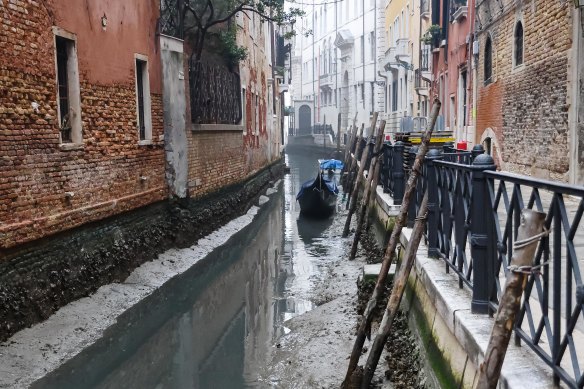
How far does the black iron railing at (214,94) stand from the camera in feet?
39.2

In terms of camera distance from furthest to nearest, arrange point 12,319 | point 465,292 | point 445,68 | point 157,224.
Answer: point 445,68 → point 157,224 → point 12,319 → point 465,292

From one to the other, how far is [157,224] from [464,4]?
10828mm

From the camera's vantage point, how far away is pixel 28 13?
21.1 ft

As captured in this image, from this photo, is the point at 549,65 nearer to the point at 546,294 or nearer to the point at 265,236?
the point at 265,236

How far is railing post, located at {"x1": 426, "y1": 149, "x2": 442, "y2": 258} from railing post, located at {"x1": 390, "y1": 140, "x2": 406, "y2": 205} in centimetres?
365

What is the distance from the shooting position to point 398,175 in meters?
9.11

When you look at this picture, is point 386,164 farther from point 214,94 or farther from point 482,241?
point 482,241

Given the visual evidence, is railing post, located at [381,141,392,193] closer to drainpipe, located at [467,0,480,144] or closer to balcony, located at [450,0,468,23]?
drainpipe, located at [467,0,480,144]

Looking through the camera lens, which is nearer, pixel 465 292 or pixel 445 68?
pixel 465 292

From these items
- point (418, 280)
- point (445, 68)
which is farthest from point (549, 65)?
point (445, 68)

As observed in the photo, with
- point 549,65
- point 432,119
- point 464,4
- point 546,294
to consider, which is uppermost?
point 464,4

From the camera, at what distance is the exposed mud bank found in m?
5.98

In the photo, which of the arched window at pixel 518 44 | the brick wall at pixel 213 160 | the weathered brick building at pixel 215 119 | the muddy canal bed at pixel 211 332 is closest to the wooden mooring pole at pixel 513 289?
the muddy canal bed at pixel 211 332

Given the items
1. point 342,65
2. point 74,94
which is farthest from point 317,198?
point 342,65
